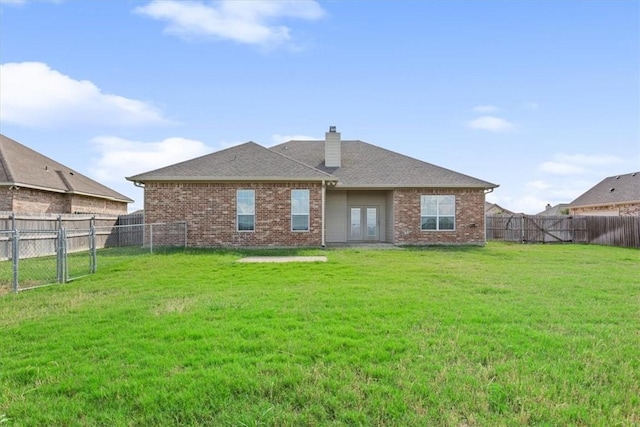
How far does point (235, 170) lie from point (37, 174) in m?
9.64

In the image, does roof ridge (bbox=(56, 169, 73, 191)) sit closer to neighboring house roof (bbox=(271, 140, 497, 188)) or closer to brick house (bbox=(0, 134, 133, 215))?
brick house (bbox=(0, 134, 133, 215))

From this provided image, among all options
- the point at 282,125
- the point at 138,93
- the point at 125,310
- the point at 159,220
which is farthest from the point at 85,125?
the point at 125,310

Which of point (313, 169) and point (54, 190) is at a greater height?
point (313, 169)

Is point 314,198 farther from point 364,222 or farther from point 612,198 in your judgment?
point 612,198

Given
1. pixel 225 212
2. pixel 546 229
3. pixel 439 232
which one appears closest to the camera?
pixel 225 212

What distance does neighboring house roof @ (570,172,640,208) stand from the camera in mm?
26656

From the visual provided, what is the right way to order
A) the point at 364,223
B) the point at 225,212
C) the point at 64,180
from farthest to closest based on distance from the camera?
the point at 64,180, the point at 364,223, the point at 225,212

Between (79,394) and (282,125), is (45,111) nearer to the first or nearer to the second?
(282,125)

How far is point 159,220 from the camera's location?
16500mm

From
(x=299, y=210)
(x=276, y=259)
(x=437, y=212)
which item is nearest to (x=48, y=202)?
(x=299, y=210)

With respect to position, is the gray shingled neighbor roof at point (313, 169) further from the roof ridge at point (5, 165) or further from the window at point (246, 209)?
the roof ridge at point (5, 165)

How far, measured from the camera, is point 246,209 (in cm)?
1656

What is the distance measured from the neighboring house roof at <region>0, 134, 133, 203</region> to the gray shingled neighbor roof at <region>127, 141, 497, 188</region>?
477 cm

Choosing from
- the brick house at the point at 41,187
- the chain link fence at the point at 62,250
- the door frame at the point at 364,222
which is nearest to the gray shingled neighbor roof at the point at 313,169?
the door frame at the point at 364,222
